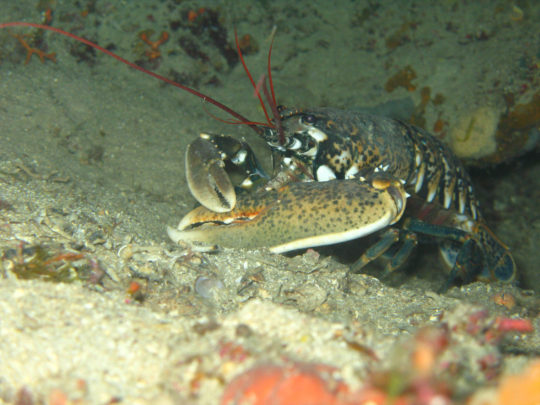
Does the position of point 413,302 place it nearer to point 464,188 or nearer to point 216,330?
point 216,330

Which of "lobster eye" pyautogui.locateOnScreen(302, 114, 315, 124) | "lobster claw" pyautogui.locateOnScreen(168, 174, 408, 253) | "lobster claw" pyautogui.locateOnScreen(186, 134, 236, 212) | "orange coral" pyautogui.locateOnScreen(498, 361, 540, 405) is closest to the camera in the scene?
"orange coral" pyautogui.locateOnScreen(498, 361, 540, 405)

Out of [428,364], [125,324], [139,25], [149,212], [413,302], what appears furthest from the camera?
[139,25]

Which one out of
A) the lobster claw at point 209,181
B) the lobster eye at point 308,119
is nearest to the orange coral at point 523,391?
the lobster claw at point 209,181

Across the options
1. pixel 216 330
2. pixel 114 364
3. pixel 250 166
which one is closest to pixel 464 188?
pixel 250 166

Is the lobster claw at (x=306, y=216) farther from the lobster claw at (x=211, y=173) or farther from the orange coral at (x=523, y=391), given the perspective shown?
the orange coral at (x=523, y=391)

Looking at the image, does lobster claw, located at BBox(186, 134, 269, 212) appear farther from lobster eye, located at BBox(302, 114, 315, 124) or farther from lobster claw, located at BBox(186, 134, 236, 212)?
lobster eye, located at BBox(302, 114, 315, 124)

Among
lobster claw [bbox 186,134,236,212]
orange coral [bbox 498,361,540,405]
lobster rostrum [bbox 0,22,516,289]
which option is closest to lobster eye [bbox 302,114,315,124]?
lobster rostrum [bbox 0,22,516,289]
